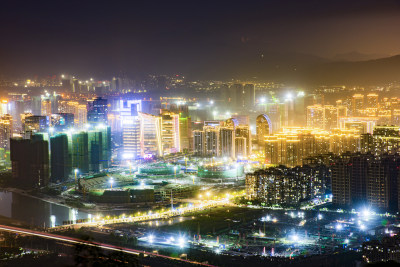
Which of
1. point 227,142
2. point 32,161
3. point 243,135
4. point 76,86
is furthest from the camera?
point 76,86

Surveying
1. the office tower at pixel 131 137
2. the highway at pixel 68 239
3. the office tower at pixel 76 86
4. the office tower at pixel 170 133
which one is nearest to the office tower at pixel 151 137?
the office tower at pixel 131 137

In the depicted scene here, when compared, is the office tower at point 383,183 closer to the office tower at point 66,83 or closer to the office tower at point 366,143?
the office tower at point 366,143

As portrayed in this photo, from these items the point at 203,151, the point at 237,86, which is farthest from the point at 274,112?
the point at 203,151

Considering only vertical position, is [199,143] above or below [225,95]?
below

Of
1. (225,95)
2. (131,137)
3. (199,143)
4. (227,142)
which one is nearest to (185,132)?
(199,143)

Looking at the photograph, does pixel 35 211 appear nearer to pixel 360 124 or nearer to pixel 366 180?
pixel 366 180
